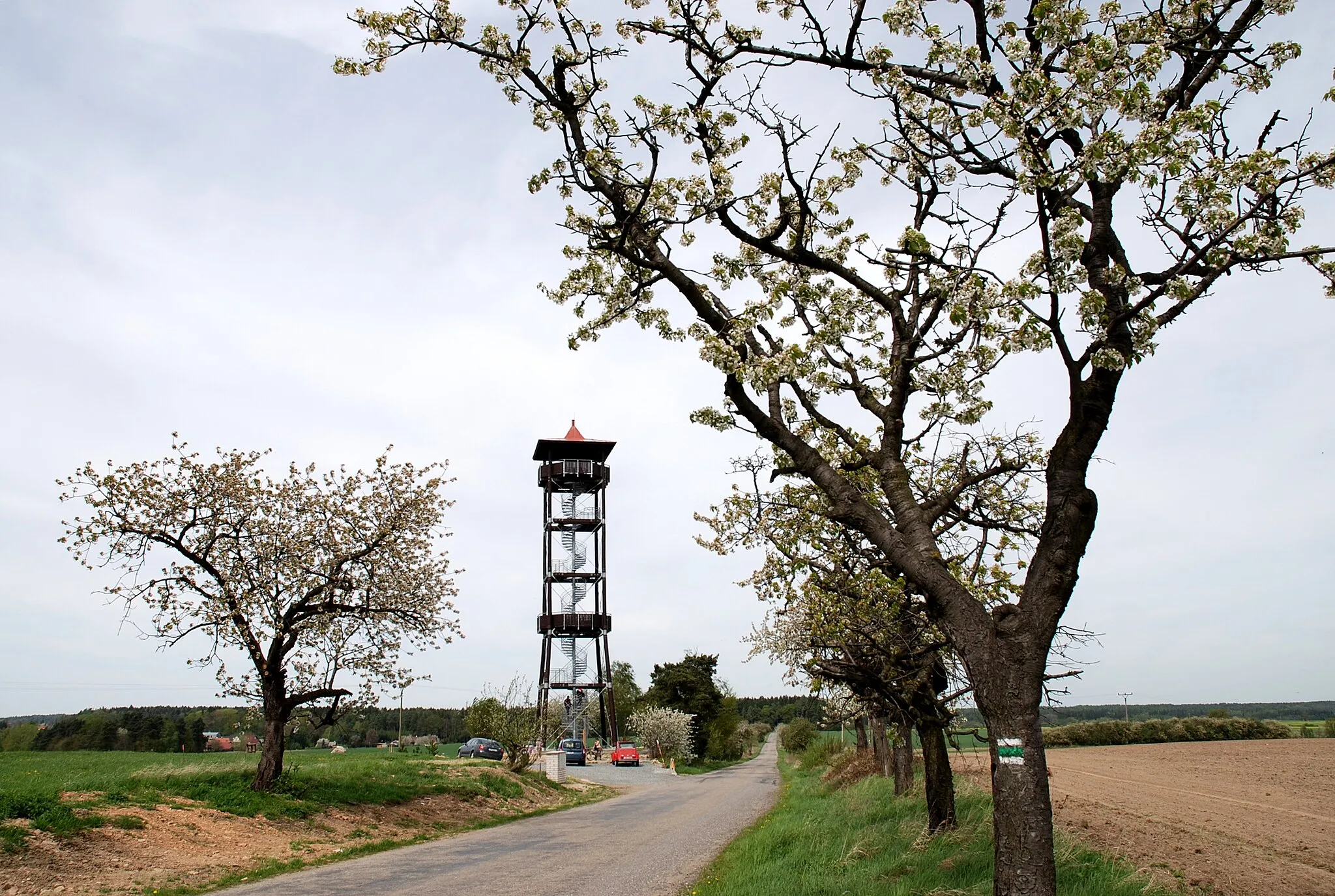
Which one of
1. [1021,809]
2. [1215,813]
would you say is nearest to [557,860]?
[1021,809]

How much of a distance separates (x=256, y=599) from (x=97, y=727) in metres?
39.3

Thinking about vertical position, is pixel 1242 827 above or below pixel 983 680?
below

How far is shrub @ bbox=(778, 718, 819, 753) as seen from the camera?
63.4 m

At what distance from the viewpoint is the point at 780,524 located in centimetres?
1319

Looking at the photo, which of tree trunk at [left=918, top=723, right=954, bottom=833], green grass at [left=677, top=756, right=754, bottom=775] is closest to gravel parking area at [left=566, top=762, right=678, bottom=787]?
green grass at [left=677, top=756, right=754, bottom=775]

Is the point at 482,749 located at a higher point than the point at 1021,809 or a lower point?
lower

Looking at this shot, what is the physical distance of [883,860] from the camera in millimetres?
10508

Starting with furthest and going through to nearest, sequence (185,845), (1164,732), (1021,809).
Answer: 1. (1164,732)
2. (185,845)
3. (1021,809)

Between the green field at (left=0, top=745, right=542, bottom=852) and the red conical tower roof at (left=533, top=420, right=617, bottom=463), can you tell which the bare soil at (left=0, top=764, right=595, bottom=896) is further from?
the red conical tower roof at (left=533, top=420, right=617, bottom=463)

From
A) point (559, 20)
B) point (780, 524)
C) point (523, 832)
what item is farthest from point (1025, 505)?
point (523, 832)

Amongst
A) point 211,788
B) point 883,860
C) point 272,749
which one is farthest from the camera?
point 272,749

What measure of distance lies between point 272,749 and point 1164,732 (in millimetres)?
57643

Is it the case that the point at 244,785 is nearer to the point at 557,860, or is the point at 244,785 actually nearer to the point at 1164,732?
the point at 557,860

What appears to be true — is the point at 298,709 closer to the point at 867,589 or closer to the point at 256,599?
the point at 256,599
